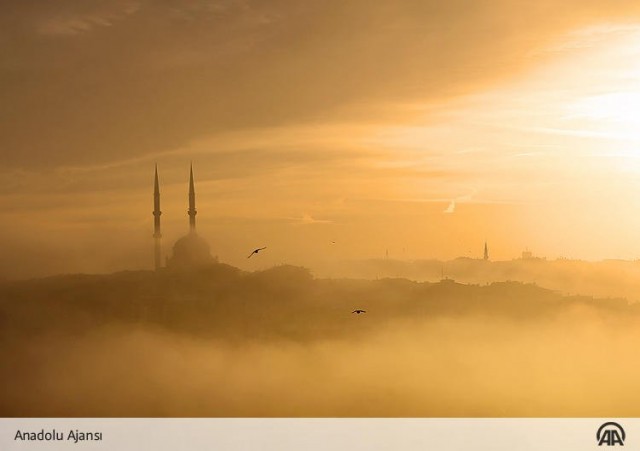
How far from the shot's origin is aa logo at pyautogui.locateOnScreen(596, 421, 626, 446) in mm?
3500

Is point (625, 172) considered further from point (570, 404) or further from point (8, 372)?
point (8, 372)

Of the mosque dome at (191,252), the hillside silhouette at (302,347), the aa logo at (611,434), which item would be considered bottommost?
the aa logo at (611,434)

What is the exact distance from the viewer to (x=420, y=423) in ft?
11.7

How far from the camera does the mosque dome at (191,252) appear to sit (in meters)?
3.74

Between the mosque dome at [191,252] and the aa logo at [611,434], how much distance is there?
2.05m

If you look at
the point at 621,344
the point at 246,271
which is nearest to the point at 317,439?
the point at 246,271

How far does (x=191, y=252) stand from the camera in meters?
3.77

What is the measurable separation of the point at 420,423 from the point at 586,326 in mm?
950

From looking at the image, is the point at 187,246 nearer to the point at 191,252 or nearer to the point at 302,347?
the point at 191,252
